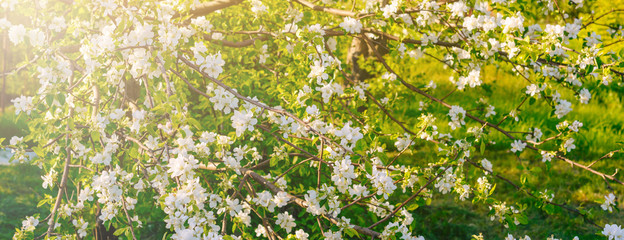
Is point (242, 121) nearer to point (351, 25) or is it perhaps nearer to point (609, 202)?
point (351, 25)

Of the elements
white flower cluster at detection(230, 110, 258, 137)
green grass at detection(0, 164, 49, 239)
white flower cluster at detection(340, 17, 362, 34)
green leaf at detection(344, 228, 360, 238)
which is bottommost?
green grass at detection(0, 164, 49, 239)

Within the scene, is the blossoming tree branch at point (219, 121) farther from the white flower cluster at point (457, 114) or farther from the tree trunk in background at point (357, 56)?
the tree trunk in background at point (357, 56)

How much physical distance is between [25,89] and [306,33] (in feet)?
45.0

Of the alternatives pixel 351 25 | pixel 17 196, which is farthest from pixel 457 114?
pixel 17 196

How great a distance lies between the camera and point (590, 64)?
8.52 ft

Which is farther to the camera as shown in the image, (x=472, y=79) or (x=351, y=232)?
(x=472, y=79)

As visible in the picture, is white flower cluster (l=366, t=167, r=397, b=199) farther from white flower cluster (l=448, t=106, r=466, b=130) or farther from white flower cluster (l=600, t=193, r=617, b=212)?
white flower cluster (l=600, t=193, r=617, b=212)

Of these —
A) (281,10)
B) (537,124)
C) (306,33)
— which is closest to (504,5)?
(306,33)

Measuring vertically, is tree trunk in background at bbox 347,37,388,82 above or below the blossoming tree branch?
below

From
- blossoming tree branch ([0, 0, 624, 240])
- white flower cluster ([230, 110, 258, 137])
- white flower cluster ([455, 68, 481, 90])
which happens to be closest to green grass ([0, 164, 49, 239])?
blossoming tree branch ([0, 0, 624, 240])

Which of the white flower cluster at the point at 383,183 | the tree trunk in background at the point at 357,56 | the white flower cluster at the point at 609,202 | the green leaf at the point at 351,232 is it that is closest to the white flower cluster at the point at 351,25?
the white flower cluster at the point at 383,183

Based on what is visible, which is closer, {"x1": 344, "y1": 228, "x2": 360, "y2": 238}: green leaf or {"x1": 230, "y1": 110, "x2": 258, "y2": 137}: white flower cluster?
{"x1": 344, "y1": 228, "x2": 360, "y2": 238}: green leaf

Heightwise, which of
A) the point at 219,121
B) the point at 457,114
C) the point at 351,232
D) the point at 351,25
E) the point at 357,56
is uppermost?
the point at 351,25

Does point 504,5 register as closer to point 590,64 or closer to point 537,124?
point 590,64
